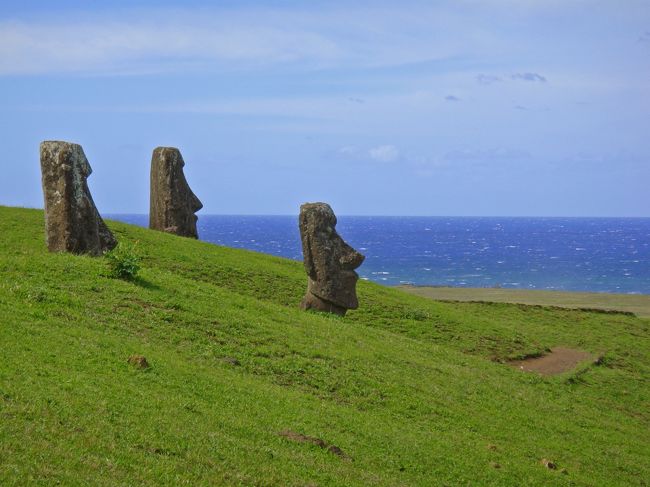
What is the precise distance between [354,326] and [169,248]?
12342mm

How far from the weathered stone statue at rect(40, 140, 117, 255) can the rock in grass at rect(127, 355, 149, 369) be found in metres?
9.93

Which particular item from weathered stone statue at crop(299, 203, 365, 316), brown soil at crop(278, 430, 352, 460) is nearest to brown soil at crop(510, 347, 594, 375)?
weathered stone statue at crop(299, 203, 365, 316)

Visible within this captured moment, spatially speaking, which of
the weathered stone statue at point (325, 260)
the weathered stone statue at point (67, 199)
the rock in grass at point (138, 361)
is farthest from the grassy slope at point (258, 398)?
the weathered stone statue at point (325, 260)

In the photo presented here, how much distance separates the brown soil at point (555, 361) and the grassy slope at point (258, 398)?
2.09ft

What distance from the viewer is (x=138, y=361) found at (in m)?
15.5

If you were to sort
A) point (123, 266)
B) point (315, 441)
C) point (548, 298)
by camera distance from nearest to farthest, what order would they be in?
point (315, 441) < point (123, 266) < point (548, 298)

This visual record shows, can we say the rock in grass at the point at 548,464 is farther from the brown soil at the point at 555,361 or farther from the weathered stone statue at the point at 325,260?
the weathered stone statue at the point at 325,260

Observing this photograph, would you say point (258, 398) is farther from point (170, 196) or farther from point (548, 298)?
point (548, 298)

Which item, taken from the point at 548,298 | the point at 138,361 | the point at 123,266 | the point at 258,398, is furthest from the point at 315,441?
the point at 548,298

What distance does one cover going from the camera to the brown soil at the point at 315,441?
13938mm

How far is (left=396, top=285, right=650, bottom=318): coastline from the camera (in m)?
55.4

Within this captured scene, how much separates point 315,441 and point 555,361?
17.6m

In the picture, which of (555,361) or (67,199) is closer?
(67,199)

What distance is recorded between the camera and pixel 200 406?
A: 1430 centimetres
